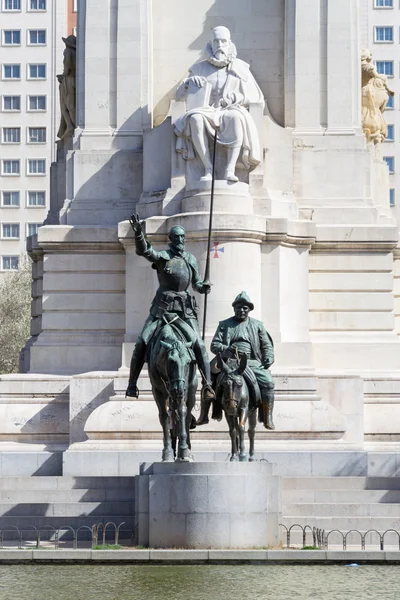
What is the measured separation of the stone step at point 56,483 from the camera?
34812mm

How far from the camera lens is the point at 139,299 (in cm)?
4147

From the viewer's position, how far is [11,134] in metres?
106

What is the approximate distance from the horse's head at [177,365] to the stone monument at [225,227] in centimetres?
697

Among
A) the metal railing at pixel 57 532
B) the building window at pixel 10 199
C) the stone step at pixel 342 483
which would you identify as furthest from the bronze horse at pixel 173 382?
the building window at pixel 10 199

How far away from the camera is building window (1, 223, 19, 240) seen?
106 meters

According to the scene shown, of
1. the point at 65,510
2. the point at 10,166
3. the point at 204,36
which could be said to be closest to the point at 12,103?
the point at 10,166

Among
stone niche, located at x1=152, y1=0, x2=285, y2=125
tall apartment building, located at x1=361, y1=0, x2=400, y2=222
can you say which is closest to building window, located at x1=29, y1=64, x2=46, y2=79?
tall apartment building, located at x1=361, y1=0, x2=400, y2=222

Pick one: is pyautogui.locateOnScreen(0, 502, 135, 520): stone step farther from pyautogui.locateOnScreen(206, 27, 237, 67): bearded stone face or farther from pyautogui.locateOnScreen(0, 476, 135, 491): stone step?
pyautogui.locateOnScreen(206, 27, 237, 67): bearded stone face

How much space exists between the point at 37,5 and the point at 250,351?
248 ft

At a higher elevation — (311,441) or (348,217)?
(348,217)

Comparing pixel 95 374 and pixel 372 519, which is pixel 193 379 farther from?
pixel 95 374

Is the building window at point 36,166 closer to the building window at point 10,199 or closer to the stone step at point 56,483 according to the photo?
the building window at point 10,199

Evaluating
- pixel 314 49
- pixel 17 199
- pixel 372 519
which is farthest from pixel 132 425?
pixel 17 199

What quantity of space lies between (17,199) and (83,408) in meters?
67.5
